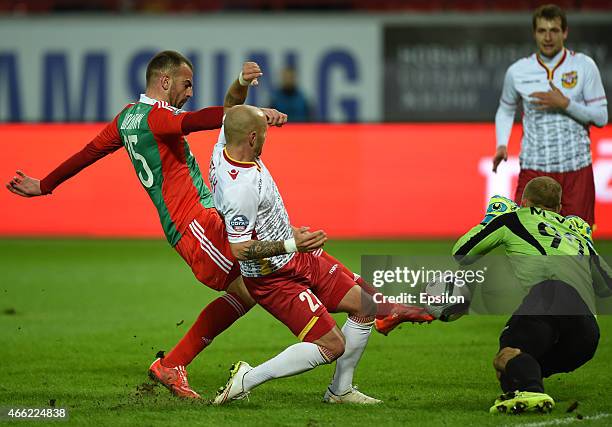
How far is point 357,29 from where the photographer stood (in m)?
17.7

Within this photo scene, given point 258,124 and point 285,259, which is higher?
point 258,124

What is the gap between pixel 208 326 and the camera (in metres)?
6.85

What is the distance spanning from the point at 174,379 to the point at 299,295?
1.08m

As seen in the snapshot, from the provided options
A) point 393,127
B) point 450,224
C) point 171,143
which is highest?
point 171,143

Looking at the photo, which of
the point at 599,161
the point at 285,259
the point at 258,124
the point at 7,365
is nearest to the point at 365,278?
the point at 285,259

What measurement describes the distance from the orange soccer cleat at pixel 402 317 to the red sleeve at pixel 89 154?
6.16 feet

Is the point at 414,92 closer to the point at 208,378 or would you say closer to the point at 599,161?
the point at 599,161

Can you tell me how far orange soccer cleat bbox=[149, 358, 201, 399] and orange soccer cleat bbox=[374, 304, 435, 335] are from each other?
3.69 feet

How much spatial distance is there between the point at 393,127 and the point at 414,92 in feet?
10.9

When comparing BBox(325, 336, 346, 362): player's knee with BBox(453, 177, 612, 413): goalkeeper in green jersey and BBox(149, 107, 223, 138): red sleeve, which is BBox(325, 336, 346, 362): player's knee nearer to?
BBox(453, 177, 612, 413): goalkeeper in green jersey

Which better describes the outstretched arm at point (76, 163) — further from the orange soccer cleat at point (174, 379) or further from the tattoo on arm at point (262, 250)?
the tattoo on arm at point (262, 250)

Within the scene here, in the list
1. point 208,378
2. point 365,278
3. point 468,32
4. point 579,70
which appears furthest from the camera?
point 468,32

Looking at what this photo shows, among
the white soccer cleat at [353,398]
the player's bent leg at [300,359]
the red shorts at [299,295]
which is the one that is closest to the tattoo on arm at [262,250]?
the red shorts at [299,295]

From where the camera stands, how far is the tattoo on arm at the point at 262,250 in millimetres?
5863
